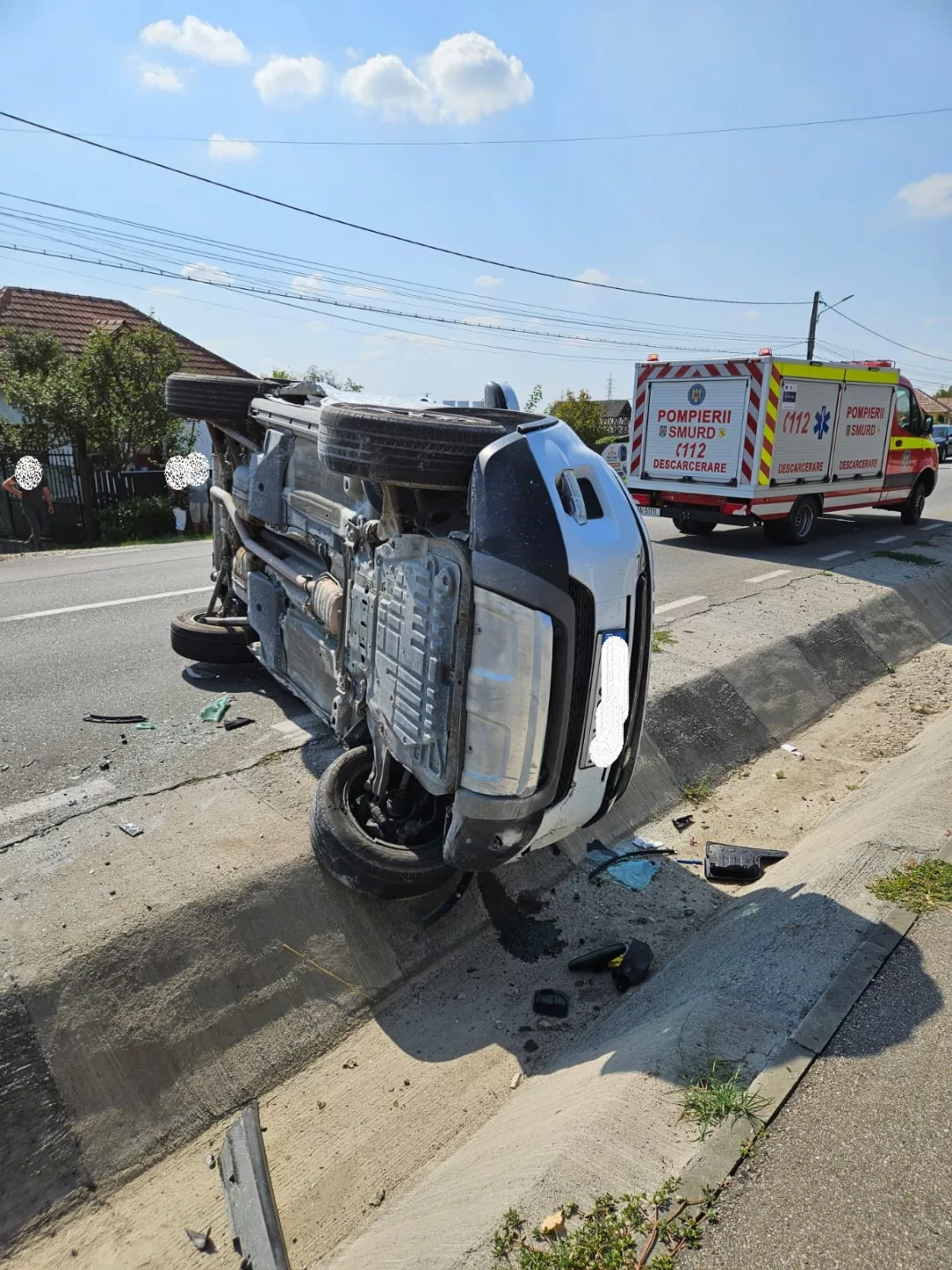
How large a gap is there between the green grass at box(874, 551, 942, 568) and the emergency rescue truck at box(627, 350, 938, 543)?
4.92 ft

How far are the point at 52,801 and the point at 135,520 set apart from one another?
40.3 feet

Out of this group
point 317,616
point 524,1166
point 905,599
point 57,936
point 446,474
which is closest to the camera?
point 524,1166

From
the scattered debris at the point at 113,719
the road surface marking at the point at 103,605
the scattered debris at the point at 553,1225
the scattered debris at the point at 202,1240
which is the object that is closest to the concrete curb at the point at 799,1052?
the scattered debris at the point at 553,1225

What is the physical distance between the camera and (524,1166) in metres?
2.23

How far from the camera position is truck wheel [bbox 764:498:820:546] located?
40.4 ft

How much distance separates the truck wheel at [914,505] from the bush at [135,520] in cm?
1345

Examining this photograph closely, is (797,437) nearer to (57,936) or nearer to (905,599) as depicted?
(905,599)

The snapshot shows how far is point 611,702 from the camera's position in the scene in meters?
2.88

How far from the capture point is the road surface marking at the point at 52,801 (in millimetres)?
3924

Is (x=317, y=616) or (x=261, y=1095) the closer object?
(x=261, y=1095)

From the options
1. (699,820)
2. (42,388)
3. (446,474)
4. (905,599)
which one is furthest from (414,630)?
(42,388)

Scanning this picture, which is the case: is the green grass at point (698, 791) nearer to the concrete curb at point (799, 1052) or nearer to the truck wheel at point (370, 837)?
the concrete curb at point (799, 1052)

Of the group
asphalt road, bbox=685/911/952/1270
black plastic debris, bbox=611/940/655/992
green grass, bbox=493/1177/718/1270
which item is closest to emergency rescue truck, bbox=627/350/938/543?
black plastic debris, bbox=611/940/655/992

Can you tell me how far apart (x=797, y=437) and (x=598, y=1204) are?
11612mm
